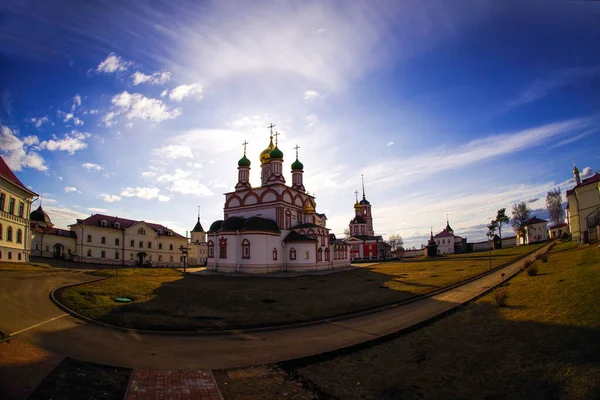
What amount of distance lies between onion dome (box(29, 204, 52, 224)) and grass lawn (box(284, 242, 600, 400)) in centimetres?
5553

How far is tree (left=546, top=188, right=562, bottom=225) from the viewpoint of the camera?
7375 cm

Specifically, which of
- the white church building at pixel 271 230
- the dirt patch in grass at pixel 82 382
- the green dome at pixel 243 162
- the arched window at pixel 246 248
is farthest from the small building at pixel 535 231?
the dirt patch in grass at pixel 82 382

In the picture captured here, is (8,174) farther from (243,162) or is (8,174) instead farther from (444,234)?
(444,234)

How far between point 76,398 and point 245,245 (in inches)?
1203

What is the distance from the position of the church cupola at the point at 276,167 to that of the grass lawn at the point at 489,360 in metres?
35.0

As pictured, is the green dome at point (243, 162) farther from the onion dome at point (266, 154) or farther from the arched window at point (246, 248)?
the arched window at point (246, 248)

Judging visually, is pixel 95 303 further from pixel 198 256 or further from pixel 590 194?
pixel 198 256

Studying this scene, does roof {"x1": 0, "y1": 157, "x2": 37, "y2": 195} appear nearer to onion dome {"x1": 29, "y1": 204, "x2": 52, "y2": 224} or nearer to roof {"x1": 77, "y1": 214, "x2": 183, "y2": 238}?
roof {"x1": 77, "y1": 214, "x2": 183, "y2": 238}

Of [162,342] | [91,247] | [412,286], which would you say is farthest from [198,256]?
[162,342]

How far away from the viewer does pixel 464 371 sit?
8289 mm

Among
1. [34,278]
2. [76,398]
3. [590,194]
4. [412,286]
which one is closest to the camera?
[76,398]

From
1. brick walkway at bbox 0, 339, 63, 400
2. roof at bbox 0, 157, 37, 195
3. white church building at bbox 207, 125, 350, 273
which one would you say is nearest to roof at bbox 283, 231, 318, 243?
white church building at bbox 207, 125, 350, 273

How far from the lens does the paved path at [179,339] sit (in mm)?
9320

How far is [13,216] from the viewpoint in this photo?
2748 cm
